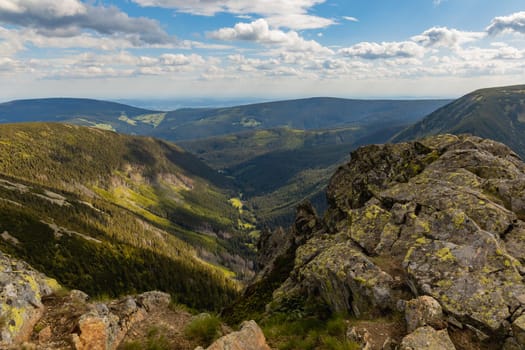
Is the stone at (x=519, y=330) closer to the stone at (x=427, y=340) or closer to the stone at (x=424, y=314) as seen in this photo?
the stone at (x=424, y=314)

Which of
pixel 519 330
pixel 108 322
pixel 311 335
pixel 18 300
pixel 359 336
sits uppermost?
pixel 18 300

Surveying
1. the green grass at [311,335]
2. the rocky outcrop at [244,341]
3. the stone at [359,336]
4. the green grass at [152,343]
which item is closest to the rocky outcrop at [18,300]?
the green grass at [152,343]

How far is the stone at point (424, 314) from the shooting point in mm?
16234

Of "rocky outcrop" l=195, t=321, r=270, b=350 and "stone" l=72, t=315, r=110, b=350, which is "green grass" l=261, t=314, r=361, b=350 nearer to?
"rocky outcrop" l=195, t=321, r=270, b=350

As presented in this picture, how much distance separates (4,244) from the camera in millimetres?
125438

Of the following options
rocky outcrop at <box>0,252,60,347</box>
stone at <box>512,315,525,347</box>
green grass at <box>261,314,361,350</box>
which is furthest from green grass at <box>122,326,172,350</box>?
stone at <box>512,315,525,347</box>

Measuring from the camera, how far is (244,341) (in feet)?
53.2

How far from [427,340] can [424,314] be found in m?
2.08

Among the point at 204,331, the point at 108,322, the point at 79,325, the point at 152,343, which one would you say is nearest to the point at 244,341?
the point at 204,331

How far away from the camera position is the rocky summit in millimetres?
16172

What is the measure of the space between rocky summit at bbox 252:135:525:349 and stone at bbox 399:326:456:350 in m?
0.05

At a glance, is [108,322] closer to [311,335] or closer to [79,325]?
[79,325]

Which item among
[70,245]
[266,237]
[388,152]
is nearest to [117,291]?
[70,245]

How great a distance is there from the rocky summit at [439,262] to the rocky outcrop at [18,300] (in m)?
19.1
